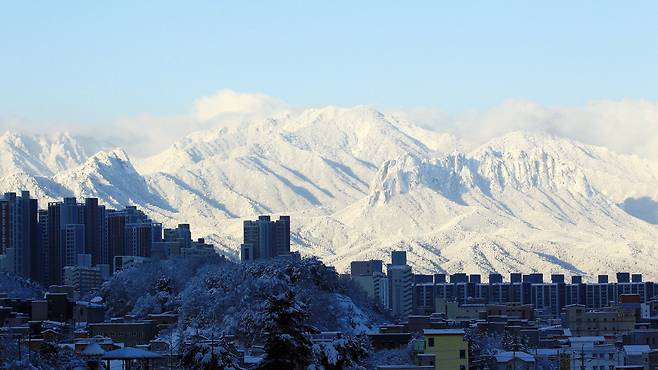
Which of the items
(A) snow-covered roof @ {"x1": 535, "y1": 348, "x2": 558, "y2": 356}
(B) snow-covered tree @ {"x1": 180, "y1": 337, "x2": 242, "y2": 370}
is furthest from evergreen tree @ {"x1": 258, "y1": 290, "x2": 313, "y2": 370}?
(A) snow-covered roof @ {"x1": 535, "y1": 348, "x2": 558, "y2": 356}

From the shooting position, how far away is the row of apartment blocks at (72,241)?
169 meters

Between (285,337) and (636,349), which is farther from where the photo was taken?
(636,349)

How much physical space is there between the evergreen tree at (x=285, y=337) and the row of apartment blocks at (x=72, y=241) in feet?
368

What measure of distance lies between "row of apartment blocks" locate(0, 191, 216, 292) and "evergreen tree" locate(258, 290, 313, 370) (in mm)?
112144

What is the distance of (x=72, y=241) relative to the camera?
177 m

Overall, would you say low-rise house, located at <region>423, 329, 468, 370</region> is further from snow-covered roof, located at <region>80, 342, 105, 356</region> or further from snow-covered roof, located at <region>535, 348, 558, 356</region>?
snow-covered roof, located at <region>535, 348, 558, 356</region>

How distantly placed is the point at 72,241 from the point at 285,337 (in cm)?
13210

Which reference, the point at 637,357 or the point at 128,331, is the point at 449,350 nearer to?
the point at 637,357

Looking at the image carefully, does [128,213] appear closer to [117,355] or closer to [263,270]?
[263,270]

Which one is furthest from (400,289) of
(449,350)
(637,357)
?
(449,350)

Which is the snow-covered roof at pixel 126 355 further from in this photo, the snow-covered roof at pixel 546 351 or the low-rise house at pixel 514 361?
the snow-covered roof at pixel 546 351

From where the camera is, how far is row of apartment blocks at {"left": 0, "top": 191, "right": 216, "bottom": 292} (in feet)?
554

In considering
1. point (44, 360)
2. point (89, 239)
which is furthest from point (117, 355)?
point (89, 239)

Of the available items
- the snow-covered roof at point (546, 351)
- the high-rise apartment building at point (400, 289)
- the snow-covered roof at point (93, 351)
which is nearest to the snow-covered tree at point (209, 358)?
the snow-covered roof at point (93, 351)
